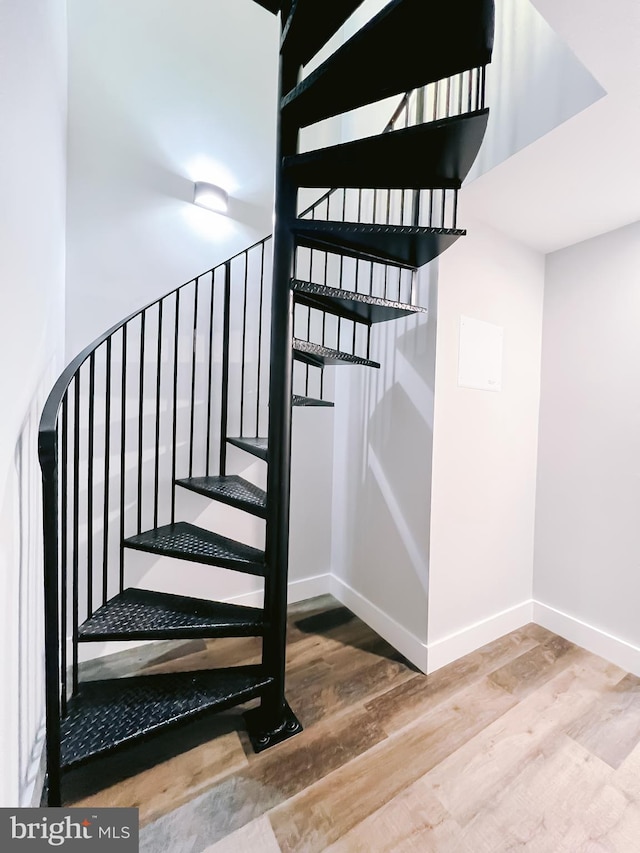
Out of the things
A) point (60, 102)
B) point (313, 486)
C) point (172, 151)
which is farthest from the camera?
point (313, 486)

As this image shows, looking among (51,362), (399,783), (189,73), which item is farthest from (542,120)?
Answer: (399,783)

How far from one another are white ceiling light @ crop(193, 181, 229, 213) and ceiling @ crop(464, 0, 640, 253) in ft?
4.79

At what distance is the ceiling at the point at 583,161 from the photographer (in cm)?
99

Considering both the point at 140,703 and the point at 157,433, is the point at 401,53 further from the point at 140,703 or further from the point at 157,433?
the point at 140,703

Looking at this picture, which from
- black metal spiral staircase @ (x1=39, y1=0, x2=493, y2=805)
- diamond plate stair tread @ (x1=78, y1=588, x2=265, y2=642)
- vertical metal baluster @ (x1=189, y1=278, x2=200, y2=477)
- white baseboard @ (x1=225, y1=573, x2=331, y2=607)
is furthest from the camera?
white baseboard @ (x1=225, y1=573, x2=331, y2=607)

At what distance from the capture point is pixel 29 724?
112cm

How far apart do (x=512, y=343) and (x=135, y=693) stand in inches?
105

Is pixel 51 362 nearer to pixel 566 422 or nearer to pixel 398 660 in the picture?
pixel 398 660

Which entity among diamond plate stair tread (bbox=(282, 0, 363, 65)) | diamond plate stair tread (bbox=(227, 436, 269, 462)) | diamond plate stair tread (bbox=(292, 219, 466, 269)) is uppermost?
diamond plate stair tread (bbox=(282, 0, 363, 65))

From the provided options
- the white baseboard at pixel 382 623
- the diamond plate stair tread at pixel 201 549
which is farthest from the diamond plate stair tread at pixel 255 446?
the white baseboard at pixel 382 623

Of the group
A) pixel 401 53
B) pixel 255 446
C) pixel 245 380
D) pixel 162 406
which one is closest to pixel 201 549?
pixel 255 446

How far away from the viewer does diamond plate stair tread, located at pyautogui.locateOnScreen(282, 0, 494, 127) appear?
948mm

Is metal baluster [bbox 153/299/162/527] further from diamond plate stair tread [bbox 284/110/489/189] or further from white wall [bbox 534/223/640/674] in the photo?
white wall [bbox 534/223/640/674]

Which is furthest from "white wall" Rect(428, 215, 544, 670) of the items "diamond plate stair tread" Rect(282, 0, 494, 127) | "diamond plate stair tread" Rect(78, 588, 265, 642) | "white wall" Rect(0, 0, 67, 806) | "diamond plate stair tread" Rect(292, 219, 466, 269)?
"white wall" Rect(0, 0, 67, 806)
